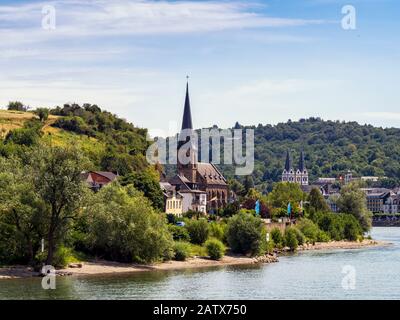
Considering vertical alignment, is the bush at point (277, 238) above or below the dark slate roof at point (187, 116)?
below

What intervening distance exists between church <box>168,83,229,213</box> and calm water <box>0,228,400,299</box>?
170 ft

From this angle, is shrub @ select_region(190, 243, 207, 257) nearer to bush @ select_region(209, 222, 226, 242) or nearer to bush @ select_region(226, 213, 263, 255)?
bush @ select_region(226, 213, 263, 255)

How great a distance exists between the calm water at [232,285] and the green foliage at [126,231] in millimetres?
3343

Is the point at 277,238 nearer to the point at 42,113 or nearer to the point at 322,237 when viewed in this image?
the point at 322,237

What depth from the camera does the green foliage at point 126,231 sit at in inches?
2559

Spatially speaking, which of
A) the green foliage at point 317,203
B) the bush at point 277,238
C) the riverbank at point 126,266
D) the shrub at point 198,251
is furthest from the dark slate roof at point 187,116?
the shrub at point 198,251

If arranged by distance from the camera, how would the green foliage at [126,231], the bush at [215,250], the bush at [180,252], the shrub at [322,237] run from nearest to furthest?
1. the green foliage at [126,231]
2. the bush at [180,252]
3. the bush at [215,250]
4. the shrub at [322,237]

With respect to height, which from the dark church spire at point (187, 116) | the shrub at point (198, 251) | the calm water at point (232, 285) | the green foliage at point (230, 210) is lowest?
the calm water at point (232, 285)

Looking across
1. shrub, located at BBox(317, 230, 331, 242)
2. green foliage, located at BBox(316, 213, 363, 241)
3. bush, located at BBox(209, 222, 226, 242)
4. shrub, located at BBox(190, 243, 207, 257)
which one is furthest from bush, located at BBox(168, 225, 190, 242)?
green foliage, located at BBox(316, 213, 363, 241)

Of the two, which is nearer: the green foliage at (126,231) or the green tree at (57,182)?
the green tree at (57,182)

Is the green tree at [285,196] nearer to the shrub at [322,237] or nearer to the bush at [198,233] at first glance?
the shrub at [322,237]

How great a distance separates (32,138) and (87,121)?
2800 cm

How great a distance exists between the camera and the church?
124750mm

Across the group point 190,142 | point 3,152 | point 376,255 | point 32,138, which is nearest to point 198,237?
point 376,255
